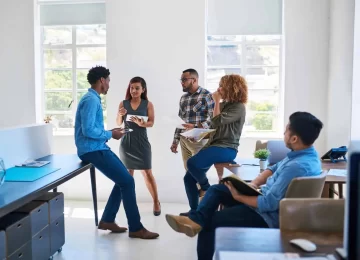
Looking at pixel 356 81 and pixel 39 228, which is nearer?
pixel 39 228

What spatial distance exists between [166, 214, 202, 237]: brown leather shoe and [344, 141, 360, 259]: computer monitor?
1.59m

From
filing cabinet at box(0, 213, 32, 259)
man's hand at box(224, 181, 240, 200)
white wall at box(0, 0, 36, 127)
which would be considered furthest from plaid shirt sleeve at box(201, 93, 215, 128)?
white wall at box(0, 0, 36, 127)

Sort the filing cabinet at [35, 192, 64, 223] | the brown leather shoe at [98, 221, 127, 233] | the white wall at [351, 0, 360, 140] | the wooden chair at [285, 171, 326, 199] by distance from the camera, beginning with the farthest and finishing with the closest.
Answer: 1. the brown leather shoe at [98, 221, 127, 233]
2. the white wall at [351, 0, 360, 140]
3. the filing cabinet at [35, 192, 64, 223]
4. the wooden chair at [285, 171, 326, 199]

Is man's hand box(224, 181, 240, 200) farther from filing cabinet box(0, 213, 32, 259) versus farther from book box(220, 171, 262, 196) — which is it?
filing cabinet box(0, 213, 32, 259)

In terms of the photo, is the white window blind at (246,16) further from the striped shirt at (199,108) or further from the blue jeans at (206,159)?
the blue jeans at (206,159)

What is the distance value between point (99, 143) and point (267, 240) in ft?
8.37

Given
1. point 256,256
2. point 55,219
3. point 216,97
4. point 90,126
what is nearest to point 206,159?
point 216,97

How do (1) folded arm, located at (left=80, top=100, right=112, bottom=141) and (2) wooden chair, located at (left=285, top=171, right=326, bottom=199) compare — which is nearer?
(2) wooden chair, located at (left=285, top=171, right=326, bottom=199)

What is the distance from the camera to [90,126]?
149 inches

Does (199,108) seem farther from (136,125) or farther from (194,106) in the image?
(136,125)

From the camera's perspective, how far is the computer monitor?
1168 mm

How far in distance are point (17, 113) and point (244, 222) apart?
422 centimetres

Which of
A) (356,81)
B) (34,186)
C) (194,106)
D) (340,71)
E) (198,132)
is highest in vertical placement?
(340,71)

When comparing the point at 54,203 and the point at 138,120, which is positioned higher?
the point at 138,120
